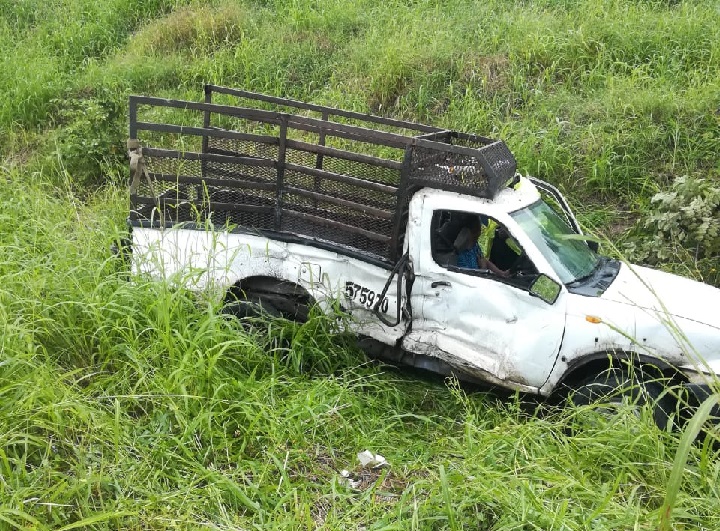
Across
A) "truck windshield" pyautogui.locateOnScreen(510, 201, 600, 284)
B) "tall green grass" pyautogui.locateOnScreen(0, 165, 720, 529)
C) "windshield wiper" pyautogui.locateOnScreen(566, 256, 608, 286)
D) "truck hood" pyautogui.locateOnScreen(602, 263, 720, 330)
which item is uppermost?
"truck windshield" pyautogui.locateOnScreen(510, 201, 600, 284)

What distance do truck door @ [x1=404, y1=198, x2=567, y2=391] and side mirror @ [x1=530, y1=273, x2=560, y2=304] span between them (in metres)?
0.06

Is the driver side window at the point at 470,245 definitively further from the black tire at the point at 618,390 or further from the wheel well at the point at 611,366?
the black tire at the point at 618,390

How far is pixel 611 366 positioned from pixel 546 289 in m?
0.62

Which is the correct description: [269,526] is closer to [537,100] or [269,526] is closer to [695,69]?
[537,100]

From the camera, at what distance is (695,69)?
830cm

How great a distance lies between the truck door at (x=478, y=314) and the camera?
14.5 ft

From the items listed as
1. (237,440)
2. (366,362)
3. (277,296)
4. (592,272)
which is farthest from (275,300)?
(592,272)

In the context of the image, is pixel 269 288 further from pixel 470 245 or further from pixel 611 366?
pixel 611 366

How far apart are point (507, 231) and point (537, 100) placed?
180 inches

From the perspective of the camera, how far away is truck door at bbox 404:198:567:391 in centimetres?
441

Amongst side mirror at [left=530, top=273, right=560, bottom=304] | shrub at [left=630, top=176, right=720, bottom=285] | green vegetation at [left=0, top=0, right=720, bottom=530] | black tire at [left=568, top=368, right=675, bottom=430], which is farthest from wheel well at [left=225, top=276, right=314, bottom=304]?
shrub at [left=630, top=176, right=720, bottom=285]

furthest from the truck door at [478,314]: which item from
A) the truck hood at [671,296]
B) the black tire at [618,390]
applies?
the truck hood at [671,296]

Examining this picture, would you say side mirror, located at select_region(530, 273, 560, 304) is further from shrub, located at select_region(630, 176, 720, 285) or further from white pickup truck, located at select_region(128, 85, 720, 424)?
shrub, located at select_region(630, 176, 720, 285)

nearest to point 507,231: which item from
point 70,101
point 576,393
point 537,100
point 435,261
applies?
point 435,261
